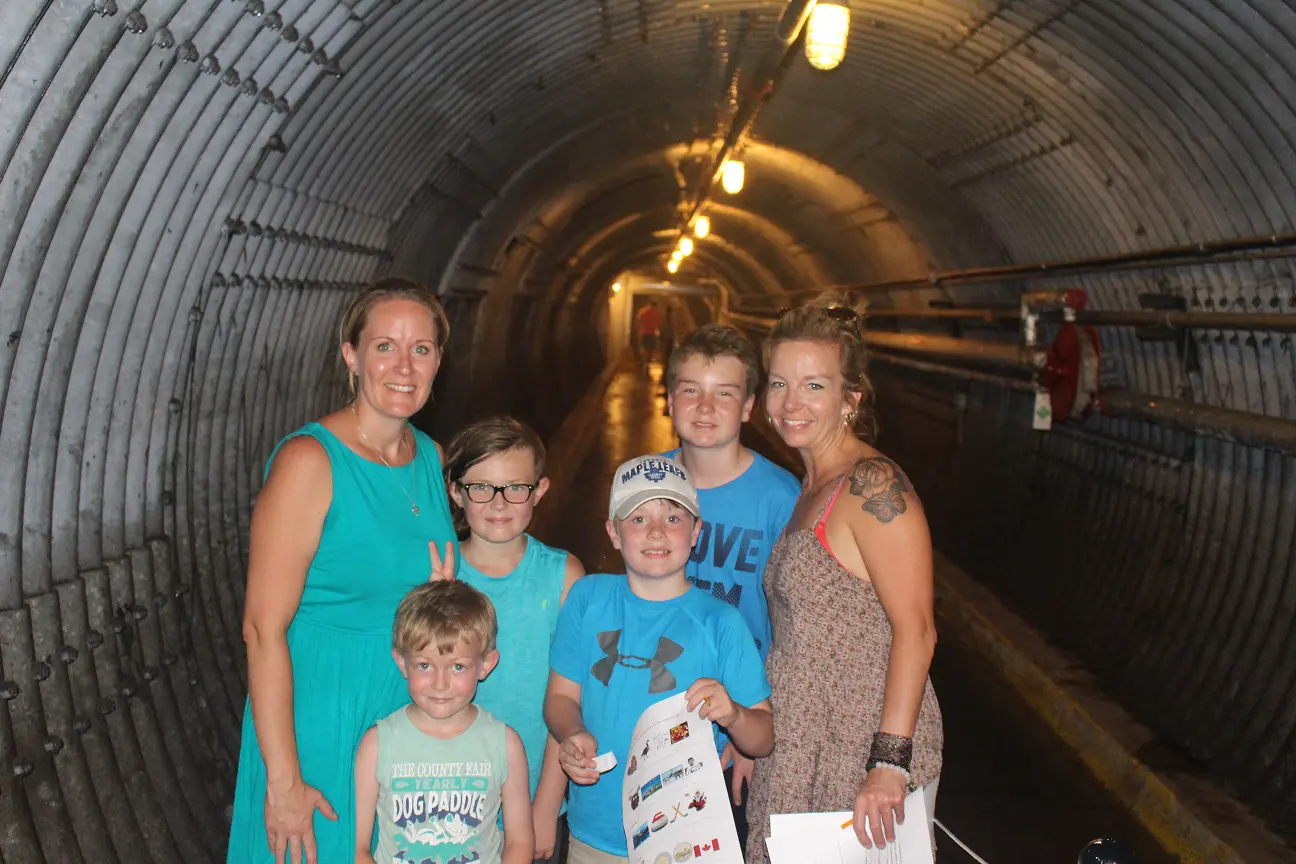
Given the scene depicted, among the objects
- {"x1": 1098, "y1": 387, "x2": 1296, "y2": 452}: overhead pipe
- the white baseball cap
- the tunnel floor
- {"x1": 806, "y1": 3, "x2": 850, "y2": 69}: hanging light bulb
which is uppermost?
{"x1": 806, "y1": 3, "x2": 850, "y2": 69}: hanging light bulb

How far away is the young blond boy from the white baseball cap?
462 mm

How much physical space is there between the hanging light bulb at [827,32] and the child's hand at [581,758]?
4.27 metres

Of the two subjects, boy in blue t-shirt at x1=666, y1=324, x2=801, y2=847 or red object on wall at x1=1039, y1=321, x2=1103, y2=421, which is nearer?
boy in blue t-shirt at x1=666, y1=324, x2=801, y2=847

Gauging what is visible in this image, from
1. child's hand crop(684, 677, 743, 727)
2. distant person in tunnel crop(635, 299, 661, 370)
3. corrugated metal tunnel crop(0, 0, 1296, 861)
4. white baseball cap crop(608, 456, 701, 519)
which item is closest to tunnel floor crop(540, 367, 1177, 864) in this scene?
corrugated metal tunnel crop(0, 0, 1296, 861)

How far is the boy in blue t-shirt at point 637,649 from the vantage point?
2955mm

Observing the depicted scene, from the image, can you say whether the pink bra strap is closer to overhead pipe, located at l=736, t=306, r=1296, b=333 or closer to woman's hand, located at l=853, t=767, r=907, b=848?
woman's hand, located at l=853, t=767, r=907, b=848

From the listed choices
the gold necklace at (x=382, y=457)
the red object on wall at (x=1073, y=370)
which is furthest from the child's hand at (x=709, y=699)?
the red object on wall at (x=1073, y=370)

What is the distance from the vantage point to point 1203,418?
22.9 ft

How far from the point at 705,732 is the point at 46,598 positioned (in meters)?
2.07

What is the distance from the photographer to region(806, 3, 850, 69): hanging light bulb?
19.5ft

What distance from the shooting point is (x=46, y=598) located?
3.47m

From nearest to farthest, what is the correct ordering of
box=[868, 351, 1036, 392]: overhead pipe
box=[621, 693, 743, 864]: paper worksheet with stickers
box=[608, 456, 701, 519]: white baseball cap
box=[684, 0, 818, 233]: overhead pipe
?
box=[621, 693, 743, 864]: paper worksheet with stickers < box=[608, 456, 701, 519]: white baseball cap < box=[684, 0, 818, 233]: overhead pipe < box=[868, 351, 1036, 392]: overhead pipe

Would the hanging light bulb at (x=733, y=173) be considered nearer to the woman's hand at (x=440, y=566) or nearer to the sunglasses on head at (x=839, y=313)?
the sunglasses on head at (x=839, y=313)

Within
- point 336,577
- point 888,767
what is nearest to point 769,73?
point 336,577
